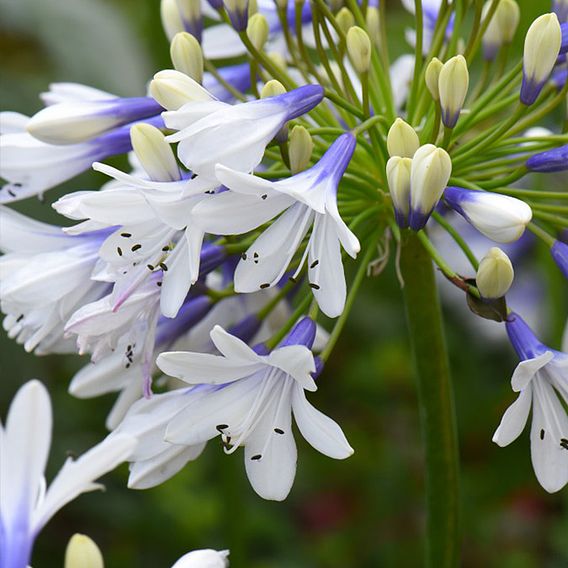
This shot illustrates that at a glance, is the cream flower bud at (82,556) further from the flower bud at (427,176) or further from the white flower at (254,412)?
the flower bud at (427,176)

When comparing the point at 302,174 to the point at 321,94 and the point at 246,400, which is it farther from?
the point at 246,400

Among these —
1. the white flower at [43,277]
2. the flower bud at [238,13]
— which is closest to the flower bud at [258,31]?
the flower bud at [238,13]

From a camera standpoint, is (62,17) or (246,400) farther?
(62,17)

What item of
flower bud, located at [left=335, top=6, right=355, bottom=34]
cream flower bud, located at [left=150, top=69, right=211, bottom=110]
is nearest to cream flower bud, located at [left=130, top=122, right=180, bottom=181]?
cream flower bud, located at [left=150, top=69, right=211, bottom=110]

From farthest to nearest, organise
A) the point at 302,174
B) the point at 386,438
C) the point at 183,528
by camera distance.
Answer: the point at 386,438
the point at 183,528
the point at 302,174

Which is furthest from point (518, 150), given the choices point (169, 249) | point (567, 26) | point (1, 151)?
point (1, 151)

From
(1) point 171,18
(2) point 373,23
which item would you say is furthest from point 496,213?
(1) point 171,18

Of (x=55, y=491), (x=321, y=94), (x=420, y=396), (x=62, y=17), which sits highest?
(x=62, y=17)
